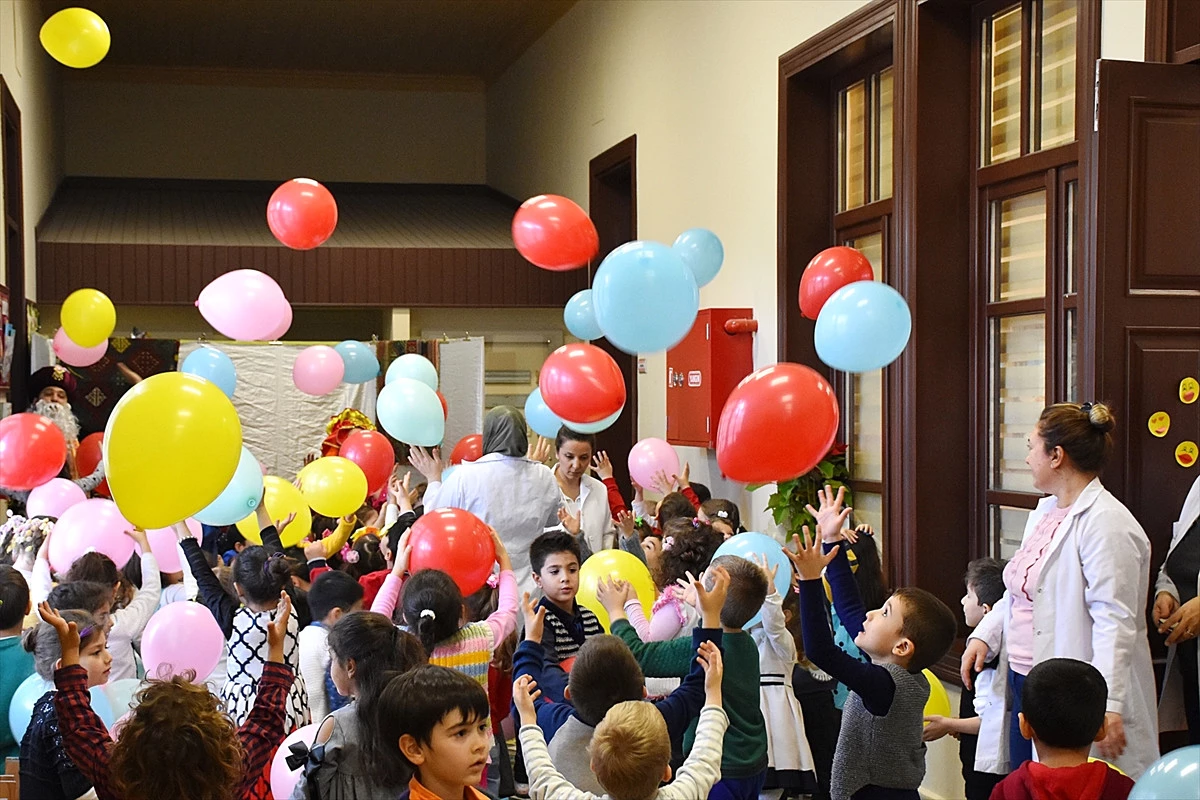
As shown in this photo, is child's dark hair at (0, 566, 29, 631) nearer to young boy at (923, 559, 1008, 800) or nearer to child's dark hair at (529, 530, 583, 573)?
child's dark hair at (529, 530, 583, 573)

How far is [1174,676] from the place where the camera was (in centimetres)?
325

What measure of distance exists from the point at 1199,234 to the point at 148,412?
2797mm

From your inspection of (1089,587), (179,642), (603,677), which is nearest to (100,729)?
(179,642)

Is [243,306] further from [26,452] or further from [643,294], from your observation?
[643,294]

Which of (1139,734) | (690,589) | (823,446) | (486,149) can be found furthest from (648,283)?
(486,149)

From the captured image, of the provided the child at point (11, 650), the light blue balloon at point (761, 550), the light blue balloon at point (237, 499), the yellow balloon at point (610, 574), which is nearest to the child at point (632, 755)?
the light blue balloon at point (761, 550)

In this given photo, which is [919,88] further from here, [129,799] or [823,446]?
[129,799]

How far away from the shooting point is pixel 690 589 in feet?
10.1

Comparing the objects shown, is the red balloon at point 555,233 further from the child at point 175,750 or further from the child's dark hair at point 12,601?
the child at point 175,750

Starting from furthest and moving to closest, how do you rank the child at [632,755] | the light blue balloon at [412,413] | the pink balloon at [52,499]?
A: the light blue balloon at [412,413] < the pink balloon at [52,499] < the child at [632,755]

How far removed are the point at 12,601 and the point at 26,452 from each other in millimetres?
1621

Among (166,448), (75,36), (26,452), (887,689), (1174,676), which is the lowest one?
(1174,676)

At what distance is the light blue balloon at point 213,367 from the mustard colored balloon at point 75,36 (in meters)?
1.83

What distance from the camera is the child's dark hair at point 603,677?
96.9 inches
